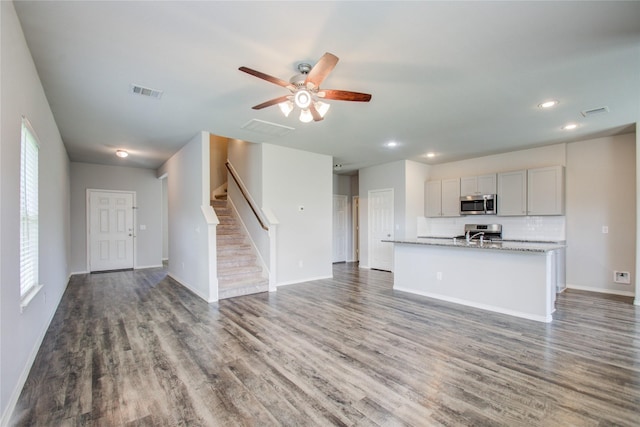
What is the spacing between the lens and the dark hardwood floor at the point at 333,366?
77.0 inches

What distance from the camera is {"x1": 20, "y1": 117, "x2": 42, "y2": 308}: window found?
8.22 feet

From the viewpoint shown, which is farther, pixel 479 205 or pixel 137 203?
pixel 137 203

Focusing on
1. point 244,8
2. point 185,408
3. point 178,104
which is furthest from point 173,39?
point 185,408

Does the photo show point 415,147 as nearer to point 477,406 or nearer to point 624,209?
point 624,209

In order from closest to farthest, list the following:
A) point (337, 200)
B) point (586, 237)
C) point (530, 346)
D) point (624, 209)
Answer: point (530, 346) → point (624, 209) → point (586, 237) → point (337, 200)

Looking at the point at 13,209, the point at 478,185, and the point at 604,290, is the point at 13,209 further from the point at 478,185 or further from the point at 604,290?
the point at 604,290

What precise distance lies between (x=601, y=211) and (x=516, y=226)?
1279 millimetres

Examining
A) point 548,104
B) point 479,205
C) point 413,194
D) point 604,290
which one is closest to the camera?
point 548,104

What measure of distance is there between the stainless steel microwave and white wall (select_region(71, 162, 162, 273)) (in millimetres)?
7704

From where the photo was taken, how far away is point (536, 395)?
7.02 ft

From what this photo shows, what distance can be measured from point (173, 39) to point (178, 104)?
4.53ft

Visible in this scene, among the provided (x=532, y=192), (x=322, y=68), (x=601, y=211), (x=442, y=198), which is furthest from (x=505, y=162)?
(x=322, y=68)

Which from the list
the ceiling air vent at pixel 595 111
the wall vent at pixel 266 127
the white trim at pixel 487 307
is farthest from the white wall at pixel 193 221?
the ceiling air vent at pixel 595 111

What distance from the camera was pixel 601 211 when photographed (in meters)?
5.08
